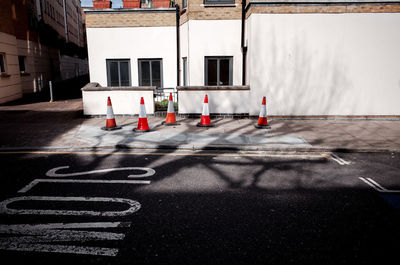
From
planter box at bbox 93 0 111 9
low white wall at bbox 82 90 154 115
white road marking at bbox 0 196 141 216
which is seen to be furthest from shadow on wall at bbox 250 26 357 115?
planter box at bbox 93 0 111 9

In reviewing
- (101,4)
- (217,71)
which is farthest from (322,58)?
(101,4)

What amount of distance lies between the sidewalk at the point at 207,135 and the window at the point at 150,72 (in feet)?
15.4

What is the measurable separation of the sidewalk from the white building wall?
555 centimetres

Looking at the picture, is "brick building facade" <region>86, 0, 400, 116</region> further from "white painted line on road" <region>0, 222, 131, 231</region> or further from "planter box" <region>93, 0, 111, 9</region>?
"white painted line on road" <region>0, 222, 131, 231</region>

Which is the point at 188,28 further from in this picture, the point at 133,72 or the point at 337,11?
the point at 337,11

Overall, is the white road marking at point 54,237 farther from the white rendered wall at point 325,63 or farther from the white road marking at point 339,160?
the white rendered wall at point 325,63

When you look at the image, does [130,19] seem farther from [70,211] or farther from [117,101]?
[70,211]

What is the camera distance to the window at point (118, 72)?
15.0 m

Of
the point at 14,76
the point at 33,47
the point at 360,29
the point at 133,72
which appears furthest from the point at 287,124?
the point at 33,47

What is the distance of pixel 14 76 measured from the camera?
16984 millimetres

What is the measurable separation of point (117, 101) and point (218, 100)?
3.75 meters

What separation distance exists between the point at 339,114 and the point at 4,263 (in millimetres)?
10544

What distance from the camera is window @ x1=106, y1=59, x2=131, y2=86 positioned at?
15.0 metres

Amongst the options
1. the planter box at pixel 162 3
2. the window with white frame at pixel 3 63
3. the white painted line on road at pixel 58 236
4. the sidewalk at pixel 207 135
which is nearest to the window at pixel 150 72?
the planter box at pixel 162 3
